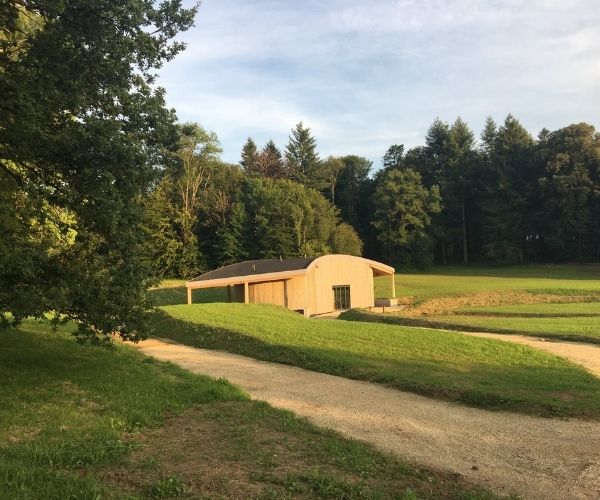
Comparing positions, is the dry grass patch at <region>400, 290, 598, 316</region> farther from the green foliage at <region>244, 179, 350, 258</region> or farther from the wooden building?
the green foliage at <region>244, 179, 350, 258</region>

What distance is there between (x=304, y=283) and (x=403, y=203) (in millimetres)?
42038

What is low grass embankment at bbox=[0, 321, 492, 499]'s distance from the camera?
191 inches

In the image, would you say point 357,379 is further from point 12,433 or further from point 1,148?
point 1,148

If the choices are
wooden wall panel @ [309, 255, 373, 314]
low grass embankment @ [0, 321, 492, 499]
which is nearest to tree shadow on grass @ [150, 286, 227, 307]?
wooden wall panel @ [309, 255, 373, 314]

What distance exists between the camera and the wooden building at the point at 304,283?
3216cm

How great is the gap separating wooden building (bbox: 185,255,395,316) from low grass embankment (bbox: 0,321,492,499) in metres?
20.9

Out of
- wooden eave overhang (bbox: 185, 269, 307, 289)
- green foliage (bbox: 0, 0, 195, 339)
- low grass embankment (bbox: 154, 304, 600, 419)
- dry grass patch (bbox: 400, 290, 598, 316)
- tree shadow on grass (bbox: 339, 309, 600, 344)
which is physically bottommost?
dry grass patch (bbox: 400, 290, 598, 316)

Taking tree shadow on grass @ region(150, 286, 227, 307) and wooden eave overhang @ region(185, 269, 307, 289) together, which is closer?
wooden eave overhang @ region(185, 269, 307, 289)

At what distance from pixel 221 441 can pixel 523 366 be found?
9.31 metres

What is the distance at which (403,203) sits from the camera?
72750mm

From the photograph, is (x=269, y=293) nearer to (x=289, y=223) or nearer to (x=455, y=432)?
(x=455, y=432)

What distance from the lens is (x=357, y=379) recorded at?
39.8ft

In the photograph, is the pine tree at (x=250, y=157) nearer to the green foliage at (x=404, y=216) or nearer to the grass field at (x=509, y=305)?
the green foliage at (x=404, y=216)

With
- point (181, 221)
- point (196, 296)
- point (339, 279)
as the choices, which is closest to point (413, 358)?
point (339, 279)
